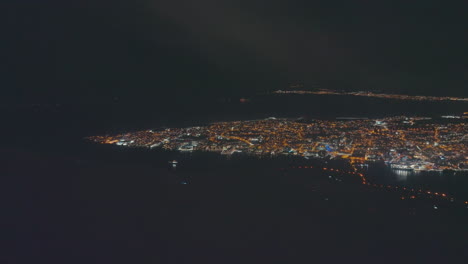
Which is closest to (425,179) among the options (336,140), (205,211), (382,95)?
(336,140)

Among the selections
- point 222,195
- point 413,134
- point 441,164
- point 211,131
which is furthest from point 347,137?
point 222,195

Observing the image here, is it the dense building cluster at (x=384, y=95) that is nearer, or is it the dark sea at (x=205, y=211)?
the dark sea at (x=205, y=211)

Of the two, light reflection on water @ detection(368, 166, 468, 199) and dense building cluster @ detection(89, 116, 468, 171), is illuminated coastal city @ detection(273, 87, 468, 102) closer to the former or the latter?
dense building cluster @ detection(89, 116, 468, 171)

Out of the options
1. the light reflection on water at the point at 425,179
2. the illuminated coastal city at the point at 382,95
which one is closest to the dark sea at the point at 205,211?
the light reflection on water at the point at 425,179

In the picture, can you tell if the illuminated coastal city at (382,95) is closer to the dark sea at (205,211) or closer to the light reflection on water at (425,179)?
the light reflection on water at (425,179)

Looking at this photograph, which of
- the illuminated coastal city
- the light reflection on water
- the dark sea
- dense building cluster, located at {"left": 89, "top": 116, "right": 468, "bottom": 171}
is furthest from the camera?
the illuminated coastal city

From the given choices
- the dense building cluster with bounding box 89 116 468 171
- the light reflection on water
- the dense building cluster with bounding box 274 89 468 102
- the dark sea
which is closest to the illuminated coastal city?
the dense building cluster with bounding box 274 89 468 102

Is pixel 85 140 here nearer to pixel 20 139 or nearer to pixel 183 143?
pixel 20 139
